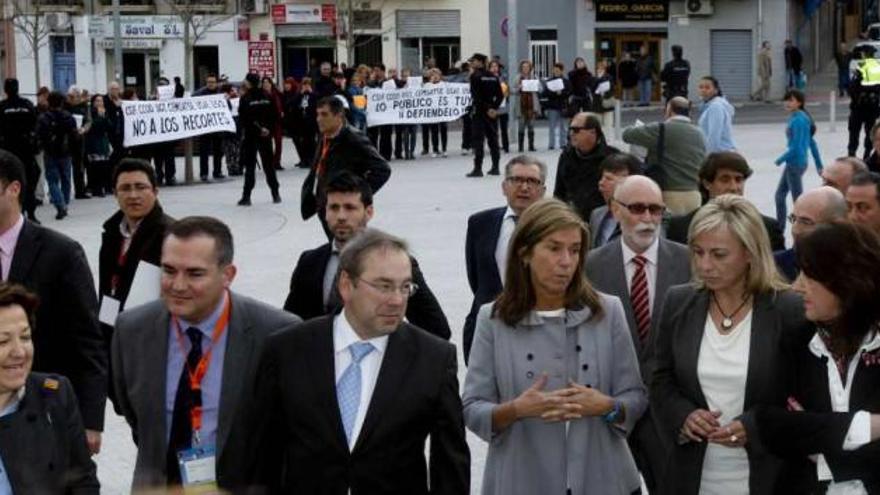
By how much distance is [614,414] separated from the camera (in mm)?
5633

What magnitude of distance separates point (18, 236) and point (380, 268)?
2.31 m

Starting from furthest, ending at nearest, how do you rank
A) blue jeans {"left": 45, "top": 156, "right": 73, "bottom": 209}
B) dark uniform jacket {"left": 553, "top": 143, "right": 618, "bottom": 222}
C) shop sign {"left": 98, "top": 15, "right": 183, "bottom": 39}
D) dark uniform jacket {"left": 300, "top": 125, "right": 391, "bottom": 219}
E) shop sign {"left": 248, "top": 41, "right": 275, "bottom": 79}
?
shop sign {"left": 98, "top": 15, "right": 183, "bottom": 39} < shop sign {"left": 248, "top": 41, "right": 275, "bottom": 79} < blue jeans {"left": 45, "top": 156, "right": 73, "bottom": 209} < dark uniform jacket {"left": 300, "top": 125, "right": 391, "bottom": 219} < dark uniform jacket {"left": 553, "top": 143, "right": 618, "bottom": 222}

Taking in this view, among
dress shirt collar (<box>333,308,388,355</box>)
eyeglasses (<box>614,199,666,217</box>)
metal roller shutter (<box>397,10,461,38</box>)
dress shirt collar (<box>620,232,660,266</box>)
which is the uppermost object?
metal roller shutter (<box>397,10,461,38</box>)

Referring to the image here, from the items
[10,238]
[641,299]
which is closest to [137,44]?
[10,238]

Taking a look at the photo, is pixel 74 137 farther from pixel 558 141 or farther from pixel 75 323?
pixel 75 323

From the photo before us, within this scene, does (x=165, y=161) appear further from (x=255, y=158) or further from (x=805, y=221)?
(x=805, y=221)

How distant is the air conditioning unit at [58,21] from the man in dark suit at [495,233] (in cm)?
4575

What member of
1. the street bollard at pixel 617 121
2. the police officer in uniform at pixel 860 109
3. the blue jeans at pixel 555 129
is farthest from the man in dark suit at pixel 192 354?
the blue jeans at pixel 555 129

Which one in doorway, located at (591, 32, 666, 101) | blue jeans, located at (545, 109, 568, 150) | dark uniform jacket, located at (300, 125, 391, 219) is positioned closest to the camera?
dark uniform jacket, located at (300, 125, 391, 219)

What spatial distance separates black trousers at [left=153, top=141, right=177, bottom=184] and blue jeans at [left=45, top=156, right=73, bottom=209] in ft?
13.3

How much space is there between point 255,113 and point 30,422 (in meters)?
18.4

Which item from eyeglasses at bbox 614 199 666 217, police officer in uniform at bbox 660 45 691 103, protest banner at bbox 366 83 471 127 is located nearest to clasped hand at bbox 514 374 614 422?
eyeglasses at bbox 614 199 666 217

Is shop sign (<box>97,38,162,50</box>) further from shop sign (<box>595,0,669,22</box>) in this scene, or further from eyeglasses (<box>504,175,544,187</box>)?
eyeglasses (<box>504,175,544,187</box>)

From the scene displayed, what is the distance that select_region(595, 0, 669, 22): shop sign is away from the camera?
50875mm
